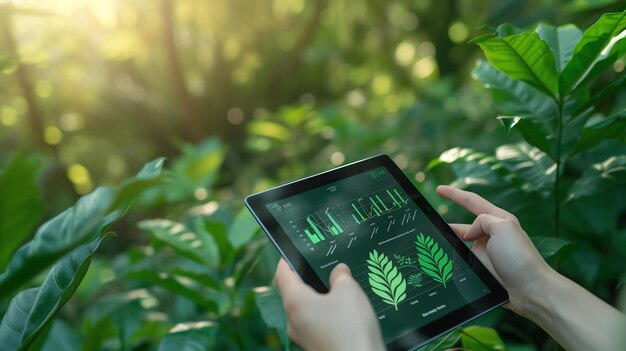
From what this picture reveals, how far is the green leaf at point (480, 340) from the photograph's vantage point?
0.95 m

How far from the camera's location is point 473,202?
962 millimetres

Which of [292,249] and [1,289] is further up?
[1,289]

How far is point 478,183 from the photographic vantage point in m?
1.06

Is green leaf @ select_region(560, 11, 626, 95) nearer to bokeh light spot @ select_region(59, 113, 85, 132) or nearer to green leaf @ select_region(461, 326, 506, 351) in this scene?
green leaf @ select_region(461, 326, 506, 351)

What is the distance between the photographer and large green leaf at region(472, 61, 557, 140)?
1.04m

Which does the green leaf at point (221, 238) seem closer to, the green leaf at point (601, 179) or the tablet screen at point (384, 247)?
the tablet screen at point (384, 247)

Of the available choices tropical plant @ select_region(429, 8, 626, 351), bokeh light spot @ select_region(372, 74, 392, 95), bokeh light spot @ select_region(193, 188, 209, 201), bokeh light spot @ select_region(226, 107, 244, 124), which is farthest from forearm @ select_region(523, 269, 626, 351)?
bokeh light spot @ select_region(226, 107, 244, 124)

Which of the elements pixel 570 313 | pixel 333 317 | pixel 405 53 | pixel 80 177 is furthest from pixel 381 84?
pixel 333 317

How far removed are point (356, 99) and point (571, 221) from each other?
71.6 inches

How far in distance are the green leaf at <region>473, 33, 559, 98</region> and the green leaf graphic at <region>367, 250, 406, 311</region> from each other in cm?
35

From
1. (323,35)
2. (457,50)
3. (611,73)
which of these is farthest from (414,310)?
(323,35)

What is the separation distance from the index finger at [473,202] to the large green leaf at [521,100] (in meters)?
0.17

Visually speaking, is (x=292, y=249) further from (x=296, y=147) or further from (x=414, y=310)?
(x=296, y=147)

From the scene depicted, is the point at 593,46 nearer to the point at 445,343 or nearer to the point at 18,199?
the point at 445,343
